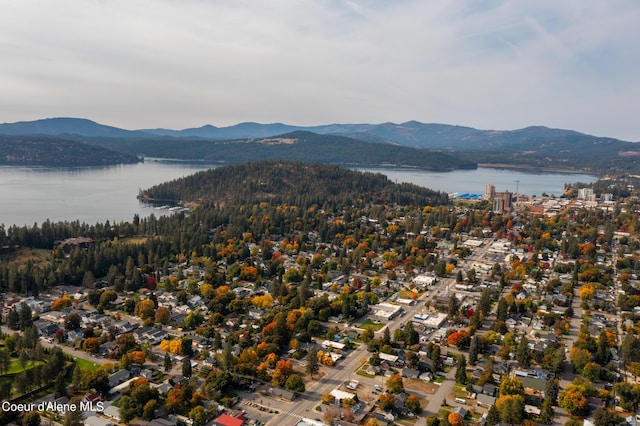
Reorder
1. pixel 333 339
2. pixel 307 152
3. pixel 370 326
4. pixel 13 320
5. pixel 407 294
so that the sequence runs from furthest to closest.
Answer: pixel 307 152 < pixel 407 294 < pixel 370 326 < pixel 13 320 < pixel 333 339

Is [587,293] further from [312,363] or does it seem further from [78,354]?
[78,354]

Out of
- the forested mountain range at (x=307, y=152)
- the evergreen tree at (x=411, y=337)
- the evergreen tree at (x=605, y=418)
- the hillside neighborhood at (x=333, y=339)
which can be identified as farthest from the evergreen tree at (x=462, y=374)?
the forested mountain range at (x=307, y=152)

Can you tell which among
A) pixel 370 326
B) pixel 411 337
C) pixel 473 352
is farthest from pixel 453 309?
pixel 473 352

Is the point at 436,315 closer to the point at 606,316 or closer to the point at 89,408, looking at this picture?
the point at 606,316

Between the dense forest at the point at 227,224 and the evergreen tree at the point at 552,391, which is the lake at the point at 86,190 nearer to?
the dense forest at the point at 227,224

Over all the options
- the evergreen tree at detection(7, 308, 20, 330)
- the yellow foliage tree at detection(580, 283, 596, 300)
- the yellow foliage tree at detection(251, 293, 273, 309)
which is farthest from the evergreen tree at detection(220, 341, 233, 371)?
the yellow foliage tree at detection(580, 283, 596, 300)

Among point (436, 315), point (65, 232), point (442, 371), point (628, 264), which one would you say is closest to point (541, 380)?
point (442, 371)
